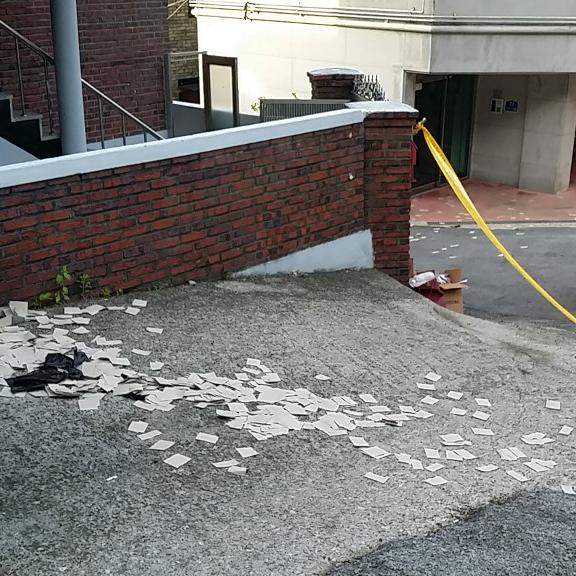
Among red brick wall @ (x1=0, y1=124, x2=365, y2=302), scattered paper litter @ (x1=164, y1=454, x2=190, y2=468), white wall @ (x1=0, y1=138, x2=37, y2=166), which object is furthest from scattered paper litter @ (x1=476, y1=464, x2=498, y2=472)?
white wall @ (x1=0, y1=138, x2=37, y2=166)

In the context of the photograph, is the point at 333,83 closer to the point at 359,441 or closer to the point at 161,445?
the point at 359,441

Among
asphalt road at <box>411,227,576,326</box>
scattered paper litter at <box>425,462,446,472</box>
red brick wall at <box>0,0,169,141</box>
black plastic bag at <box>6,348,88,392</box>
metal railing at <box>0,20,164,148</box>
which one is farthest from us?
asphalt road at <box>411,227,576,326</box>

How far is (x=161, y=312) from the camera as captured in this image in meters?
7.79

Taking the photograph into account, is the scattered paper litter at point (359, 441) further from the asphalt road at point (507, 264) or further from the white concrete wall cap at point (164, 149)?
the asphalt road at point (507, 264)

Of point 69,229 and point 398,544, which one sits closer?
point 398,544

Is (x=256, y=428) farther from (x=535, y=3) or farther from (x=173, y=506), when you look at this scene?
(x=535, y=3)

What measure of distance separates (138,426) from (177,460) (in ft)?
1.59

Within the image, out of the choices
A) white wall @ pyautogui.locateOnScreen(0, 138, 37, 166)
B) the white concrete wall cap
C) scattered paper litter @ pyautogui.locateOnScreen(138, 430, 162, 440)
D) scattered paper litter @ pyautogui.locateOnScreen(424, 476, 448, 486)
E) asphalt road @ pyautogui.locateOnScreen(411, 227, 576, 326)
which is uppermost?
the white concrete wall cap

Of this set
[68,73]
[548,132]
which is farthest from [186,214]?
[548,132]

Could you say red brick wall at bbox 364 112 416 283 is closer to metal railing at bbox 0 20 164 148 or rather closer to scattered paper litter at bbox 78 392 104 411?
metal railing at bbox 0 20 164 148

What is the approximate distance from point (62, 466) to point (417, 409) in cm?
290

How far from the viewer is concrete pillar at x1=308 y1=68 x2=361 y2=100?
1130 cm

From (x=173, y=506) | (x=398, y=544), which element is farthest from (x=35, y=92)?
(x=398, y=544)

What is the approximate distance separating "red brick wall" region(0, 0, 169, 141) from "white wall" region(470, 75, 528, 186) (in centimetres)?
1208
